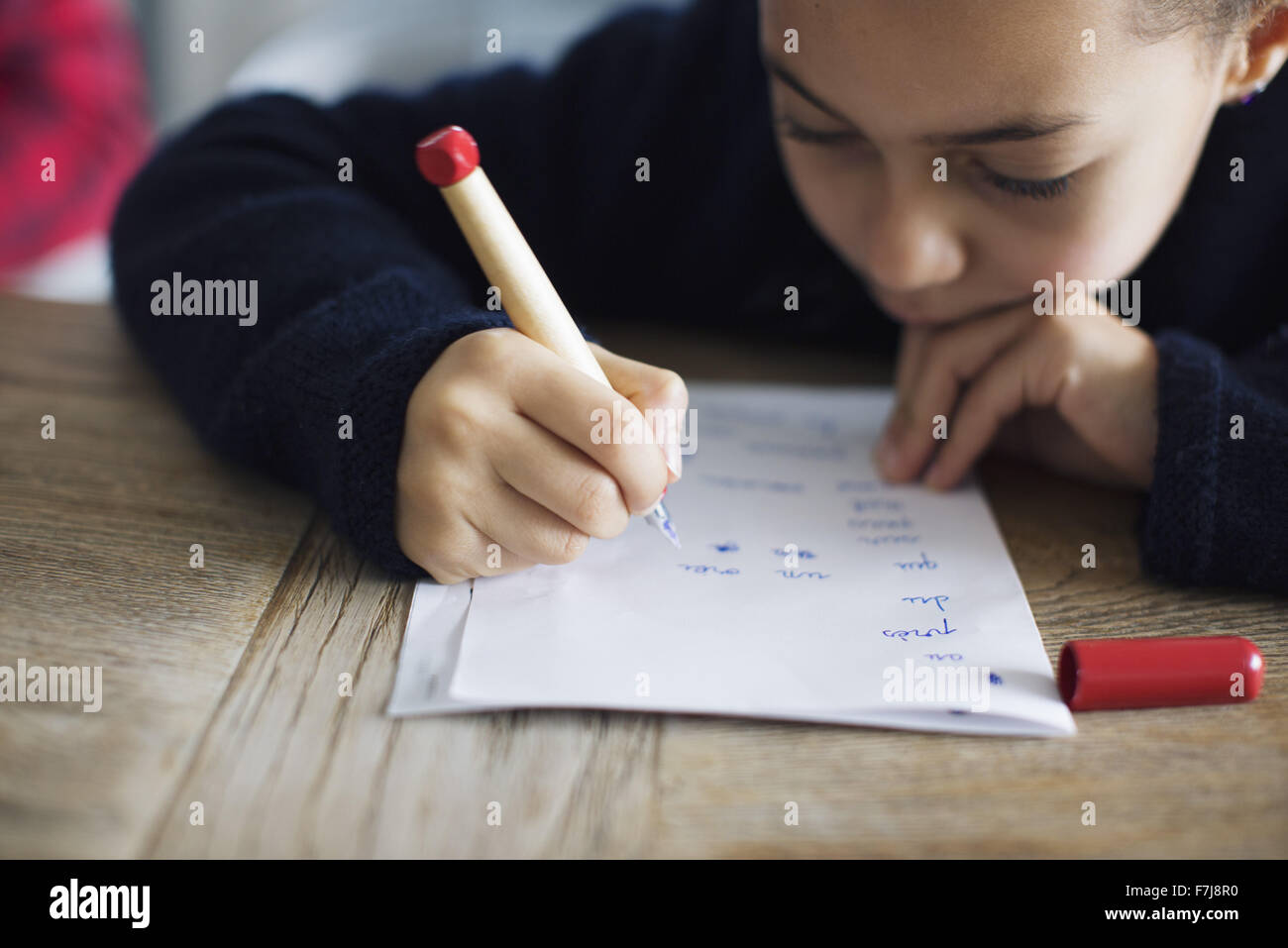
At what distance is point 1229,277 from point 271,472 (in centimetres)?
65

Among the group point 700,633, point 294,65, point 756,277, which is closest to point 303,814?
point 700,633

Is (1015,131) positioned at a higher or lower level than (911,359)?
higher

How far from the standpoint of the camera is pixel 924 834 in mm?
359

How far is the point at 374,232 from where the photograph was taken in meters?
0.65

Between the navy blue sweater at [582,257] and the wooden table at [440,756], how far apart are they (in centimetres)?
Answer: 5

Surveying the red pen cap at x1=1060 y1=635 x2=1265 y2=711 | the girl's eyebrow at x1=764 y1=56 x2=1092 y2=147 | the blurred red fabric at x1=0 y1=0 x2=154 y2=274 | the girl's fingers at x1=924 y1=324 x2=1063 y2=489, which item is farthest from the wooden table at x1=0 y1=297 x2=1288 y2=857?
the blurred red fabric at x1=0 y1=0 x2=154 y2=274

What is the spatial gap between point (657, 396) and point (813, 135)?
0.68ft

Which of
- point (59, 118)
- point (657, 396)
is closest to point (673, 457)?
point (657, 396)

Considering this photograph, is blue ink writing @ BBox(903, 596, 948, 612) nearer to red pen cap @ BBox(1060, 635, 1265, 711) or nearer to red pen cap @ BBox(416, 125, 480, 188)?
red pen cap @ BBox(1060, 635, 1265, 711)

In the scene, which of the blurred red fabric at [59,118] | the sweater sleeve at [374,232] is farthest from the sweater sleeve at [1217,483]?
the blurred red fabric at [59,118]

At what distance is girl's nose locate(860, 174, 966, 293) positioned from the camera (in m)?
0.56

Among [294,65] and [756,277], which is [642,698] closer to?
[756,277]

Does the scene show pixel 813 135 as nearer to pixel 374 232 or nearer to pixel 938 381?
pixel 938 381

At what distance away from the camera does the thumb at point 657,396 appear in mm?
460
